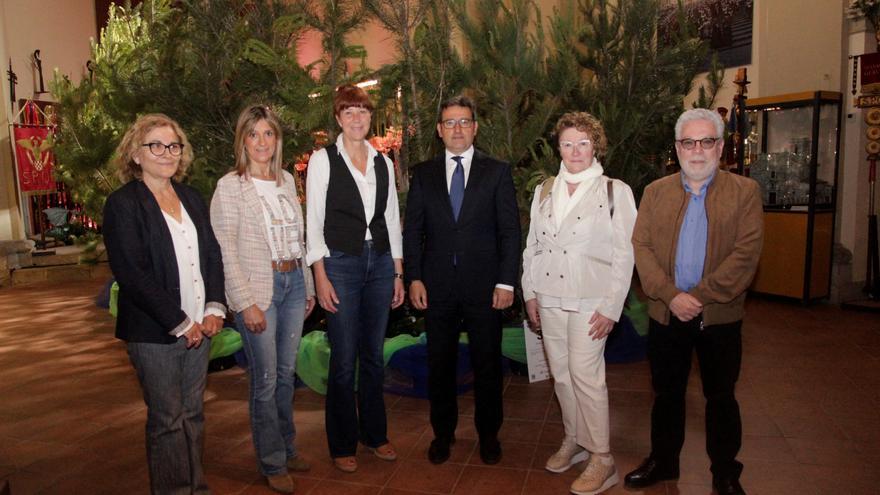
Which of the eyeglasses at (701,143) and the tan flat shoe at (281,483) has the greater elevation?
the eyeglasses at (701,143)

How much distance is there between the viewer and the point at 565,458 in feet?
9.77

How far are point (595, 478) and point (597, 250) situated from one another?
975mm

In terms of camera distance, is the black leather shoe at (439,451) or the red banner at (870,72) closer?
the black leather shoe at (439,451)

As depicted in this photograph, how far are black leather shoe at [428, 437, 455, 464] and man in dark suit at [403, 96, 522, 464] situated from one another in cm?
26

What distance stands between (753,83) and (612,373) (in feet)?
14.2

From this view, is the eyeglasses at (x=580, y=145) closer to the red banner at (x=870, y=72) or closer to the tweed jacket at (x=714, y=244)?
the tweed jacket at (x=714, y=244)

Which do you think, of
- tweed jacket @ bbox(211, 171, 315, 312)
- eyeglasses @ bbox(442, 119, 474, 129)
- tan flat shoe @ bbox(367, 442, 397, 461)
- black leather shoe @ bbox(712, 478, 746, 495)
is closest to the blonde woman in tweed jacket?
tweed jacket @ bbox(211, 171, 315, 312)

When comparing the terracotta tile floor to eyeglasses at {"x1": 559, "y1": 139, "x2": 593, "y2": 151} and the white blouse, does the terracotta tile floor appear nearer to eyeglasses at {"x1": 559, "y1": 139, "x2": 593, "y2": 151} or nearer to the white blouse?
the white blouse

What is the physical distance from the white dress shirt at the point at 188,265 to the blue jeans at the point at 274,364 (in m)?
0.20

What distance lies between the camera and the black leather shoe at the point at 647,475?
9.20ft

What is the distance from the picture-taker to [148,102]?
14.8 ft

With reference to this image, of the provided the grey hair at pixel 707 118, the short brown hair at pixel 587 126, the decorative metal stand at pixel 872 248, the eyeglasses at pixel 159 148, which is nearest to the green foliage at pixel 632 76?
the short brown hair at pixel 587 126

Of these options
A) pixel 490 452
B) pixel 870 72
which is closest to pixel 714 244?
pixel 490 452

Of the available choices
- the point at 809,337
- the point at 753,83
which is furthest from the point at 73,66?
the point at 809,337
